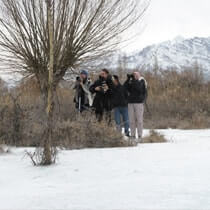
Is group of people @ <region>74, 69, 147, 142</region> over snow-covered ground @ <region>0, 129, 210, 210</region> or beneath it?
over

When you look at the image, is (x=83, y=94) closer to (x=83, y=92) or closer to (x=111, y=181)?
(x=83, y=92)

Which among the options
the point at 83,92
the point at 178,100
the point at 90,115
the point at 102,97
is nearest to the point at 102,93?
the point at 102,97

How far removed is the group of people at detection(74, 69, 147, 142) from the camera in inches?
327

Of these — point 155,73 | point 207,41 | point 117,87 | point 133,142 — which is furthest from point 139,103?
point 207,41

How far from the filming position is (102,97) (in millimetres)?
8602

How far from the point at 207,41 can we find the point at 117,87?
18585cm

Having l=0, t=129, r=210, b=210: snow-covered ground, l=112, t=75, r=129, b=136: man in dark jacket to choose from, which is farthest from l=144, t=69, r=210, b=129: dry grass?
l=0, t=129, r=210, b=210: snow-covered ground

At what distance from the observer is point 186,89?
1977cm

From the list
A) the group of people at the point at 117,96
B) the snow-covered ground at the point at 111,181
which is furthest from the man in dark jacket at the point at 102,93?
the snow-covered ground at the point at 111,181

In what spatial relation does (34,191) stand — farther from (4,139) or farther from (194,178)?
(4,139)

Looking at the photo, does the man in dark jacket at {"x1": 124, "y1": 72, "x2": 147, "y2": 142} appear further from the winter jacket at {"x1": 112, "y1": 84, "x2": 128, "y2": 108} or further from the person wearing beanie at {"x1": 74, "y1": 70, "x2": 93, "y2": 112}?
the person wearing beanie at {"x1": 74, "y1": 70, "x2": 93, "y2": 112}

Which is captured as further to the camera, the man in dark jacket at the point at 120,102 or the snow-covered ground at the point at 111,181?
the man in dark jacket at the point at 120,102

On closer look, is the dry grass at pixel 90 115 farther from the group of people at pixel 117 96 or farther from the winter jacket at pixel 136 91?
the winter jacket at pixel 136 91

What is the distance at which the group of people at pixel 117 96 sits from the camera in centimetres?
831
